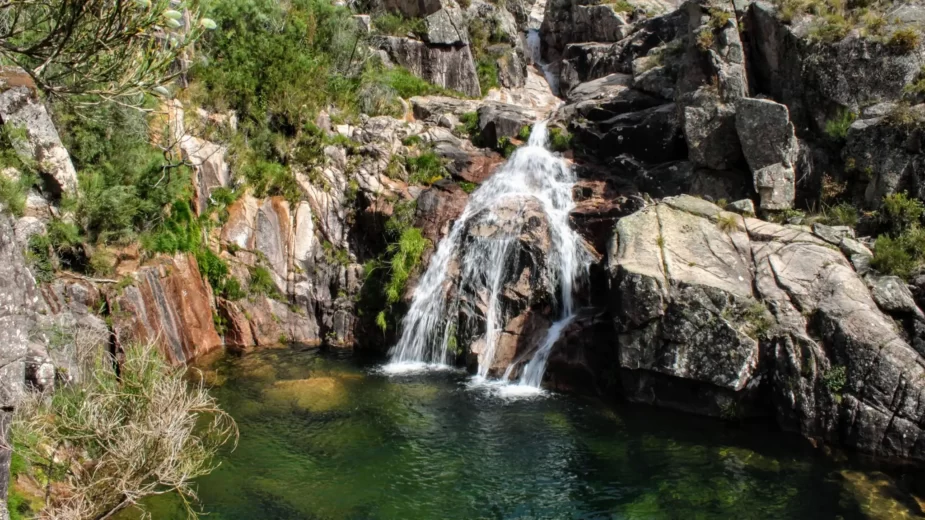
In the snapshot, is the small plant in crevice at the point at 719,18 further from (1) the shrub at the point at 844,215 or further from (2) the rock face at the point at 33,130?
(2) the rock face at the point at 33,130

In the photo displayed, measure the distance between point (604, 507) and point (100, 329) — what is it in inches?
377

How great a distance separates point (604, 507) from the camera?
10.1 metres

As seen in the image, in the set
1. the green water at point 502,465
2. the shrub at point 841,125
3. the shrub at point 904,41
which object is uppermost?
the shrub at point 904,41

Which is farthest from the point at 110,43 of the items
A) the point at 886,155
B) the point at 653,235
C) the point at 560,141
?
the point at 560,141

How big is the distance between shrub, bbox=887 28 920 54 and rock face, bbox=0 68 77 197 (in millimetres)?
18670

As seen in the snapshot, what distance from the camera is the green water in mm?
9953

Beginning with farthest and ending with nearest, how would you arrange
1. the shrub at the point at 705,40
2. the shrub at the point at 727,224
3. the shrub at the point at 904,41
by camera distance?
the shrub at the point at 705,40
the shrub at the point at 904,41
the shrub at the point at 727,224

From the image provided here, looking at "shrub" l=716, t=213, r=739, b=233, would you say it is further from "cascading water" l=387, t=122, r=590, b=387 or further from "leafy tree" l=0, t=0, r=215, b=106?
"leafy tree" l=0, t=0, r=215, b=106

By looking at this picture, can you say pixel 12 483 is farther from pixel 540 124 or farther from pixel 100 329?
pixel 540 124

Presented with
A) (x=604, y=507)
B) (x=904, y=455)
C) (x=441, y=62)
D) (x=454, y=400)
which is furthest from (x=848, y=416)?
(x=441, y=62)

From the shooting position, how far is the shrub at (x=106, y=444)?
7.83 m

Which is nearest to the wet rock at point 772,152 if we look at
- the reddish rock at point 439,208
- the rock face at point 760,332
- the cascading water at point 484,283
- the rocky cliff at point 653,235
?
the rocky cliff at point 653,235

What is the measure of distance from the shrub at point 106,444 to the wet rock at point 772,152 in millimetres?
13949

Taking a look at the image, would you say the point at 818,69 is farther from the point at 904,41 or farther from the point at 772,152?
the point at 772,152
